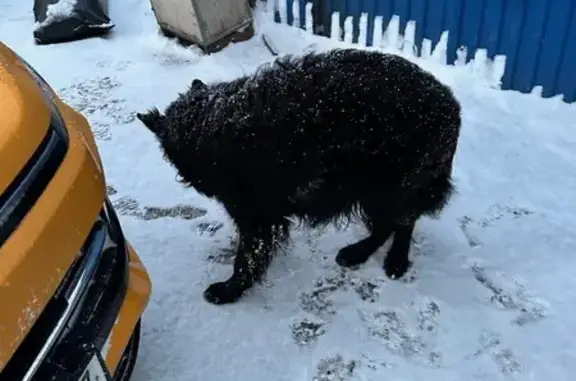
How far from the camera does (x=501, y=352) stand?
3.21 metres

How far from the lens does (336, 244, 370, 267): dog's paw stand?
3.75 meters

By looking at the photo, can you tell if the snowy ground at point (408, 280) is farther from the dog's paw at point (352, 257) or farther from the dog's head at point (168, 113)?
the dog's head at point (168, 113)

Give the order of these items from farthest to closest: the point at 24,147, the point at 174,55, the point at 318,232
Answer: the point at 174,55 → the point at 318,232 → the point at 24,147

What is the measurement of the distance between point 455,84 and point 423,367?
9.07 feet

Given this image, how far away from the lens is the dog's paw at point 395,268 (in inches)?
145

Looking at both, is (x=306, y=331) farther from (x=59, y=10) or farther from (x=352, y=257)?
(x=59, y=10)

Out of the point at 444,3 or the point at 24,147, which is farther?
the point at 444,3

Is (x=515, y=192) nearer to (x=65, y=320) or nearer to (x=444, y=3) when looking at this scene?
(x=444, y=3)

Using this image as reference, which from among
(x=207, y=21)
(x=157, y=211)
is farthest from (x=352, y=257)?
(x=207, y=21)

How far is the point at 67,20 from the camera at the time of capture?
6.03 meters

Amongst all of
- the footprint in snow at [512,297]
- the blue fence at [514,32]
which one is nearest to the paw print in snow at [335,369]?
the footprint in snow at [512,297]

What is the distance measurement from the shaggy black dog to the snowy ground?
280 mm

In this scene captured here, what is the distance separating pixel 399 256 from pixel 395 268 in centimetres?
7

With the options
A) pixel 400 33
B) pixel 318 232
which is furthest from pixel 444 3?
pixel 318 232
